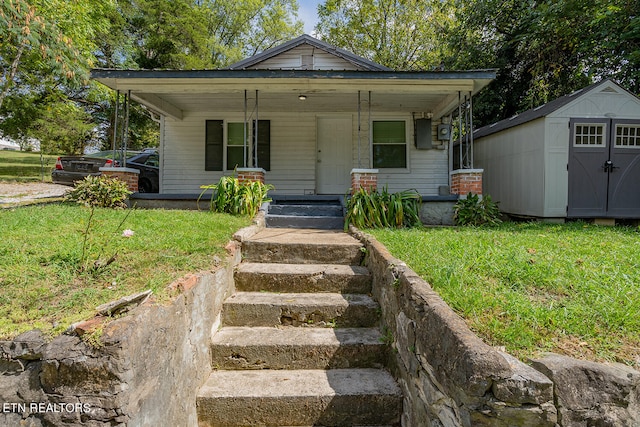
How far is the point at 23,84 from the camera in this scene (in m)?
14.5

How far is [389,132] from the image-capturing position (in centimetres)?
902

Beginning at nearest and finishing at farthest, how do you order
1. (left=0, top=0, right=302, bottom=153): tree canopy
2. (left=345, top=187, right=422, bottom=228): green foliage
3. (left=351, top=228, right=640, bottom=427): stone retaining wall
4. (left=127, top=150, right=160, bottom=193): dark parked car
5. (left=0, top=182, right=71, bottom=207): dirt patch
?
1. (left=351, top=228, right=640, bottom=427): stone retaining wall
2. (left=345, top=187, right=422, bottom=228): green foliage
3. (left=0, top=0, right=302, bottom=153): tree canopy
4. (left=127, top=150, right=160, bottom=193): dark parked car
5. (left=0, top=182, right=71, bottom=207): dirt patch

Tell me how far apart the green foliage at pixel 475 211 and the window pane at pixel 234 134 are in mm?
5490

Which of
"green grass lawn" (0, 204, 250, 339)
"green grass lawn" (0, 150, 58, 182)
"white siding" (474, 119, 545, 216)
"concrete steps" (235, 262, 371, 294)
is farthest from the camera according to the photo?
"green grass lawn" (0, 150, 58, 182)

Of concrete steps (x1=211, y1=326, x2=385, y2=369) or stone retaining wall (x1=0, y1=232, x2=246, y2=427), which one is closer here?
stone retaining wall (x1=0, y1=232, x2=246, y2=427)

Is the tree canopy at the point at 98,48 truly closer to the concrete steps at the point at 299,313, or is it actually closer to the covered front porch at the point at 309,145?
the covered front porch at the point at 309,145

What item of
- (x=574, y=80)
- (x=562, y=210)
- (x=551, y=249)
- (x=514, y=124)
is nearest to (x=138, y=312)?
(x=551, y=249)

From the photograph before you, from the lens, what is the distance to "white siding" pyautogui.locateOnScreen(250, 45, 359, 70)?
9523 mm

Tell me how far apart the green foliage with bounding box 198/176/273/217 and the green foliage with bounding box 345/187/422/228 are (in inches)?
60.8

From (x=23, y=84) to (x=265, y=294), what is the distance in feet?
56.3

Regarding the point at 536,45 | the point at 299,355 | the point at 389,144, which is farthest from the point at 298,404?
the point at 536,45

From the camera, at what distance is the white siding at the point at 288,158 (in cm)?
898

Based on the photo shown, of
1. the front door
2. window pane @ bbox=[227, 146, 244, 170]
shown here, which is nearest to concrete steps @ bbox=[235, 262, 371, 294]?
the front door

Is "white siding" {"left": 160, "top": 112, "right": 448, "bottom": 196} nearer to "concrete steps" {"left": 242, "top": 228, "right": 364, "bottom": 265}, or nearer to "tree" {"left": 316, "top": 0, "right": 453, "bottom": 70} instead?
"concrete steps" {"left": 242, "top": 228, "right": 364, "bottom": 265}
